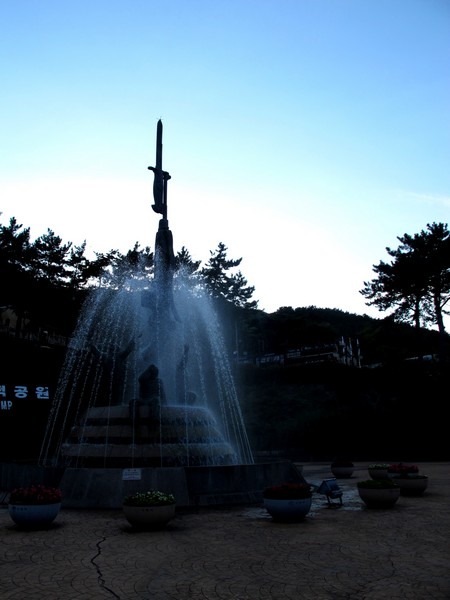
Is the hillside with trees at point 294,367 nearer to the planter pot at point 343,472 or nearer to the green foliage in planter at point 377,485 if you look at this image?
the planter pot at point 343,472

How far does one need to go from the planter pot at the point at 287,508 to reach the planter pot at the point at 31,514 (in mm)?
5079

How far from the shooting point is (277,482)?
15844 mm

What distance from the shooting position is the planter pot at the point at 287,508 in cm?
1212

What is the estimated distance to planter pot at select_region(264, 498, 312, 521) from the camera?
477 inches

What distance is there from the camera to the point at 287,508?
12117 millimetres

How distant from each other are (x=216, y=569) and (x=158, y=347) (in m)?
12.9

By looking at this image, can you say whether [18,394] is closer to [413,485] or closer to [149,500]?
[413,485]

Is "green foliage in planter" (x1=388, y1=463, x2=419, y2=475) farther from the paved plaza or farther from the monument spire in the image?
the monument spire

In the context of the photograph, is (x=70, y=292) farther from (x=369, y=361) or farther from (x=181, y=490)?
(x=369, y=361)

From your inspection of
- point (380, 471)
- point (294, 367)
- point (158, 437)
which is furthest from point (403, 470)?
point (294, 367)

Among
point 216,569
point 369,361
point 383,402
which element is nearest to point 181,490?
point 216,569

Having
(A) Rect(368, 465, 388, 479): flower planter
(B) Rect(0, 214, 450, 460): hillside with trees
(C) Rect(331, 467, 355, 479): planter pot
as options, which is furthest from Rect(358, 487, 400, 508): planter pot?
(B) Rect(0, 214, 450, 460): hillside with trees

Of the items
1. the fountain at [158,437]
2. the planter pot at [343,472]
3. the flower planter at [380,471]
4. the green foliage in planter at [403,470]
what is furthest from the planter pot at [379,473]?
the fountain at [158,437]

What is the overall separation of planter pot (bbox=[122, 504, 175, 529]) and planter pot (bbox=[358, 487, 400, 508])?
626cm
